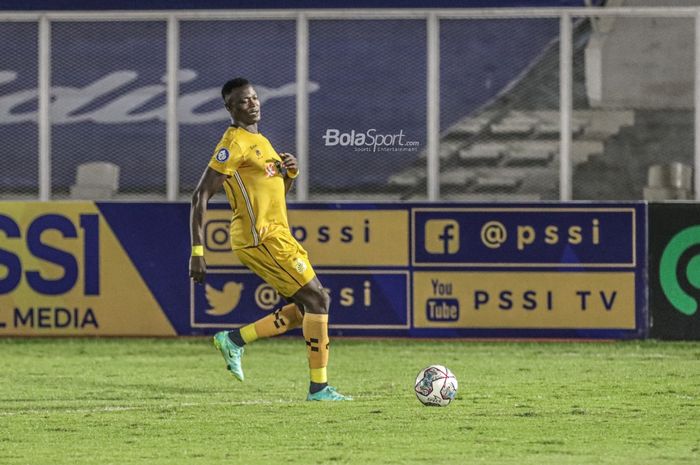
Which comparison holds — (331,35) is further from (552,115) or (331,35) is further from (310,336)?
(310,336)

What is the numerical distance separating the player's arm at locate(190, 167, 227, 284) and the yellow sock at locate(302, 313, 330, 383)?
2.48 ft

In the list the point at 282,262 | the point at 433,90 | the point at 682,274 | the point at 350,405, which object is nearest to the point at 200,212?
the point at 282,262

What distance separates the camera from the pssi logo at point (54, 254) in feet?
48.9

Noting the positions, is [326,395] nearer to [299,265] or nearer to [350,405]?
[350,405]

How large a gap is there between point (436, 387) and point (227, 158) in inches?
77.1

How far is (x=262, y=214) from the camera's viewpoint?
10.4m

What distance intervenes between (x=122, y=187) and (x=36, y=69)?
1.39 metres

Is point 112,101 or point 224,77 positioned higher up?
point 224,77

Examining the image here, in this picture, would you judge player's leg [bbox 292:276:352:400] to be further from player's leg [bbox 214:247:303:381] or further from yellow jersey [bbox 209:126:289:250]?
yellow jersey [bbox 209:126:289:250]

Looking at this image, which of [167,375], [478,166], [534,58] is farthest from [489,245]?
[167,375]

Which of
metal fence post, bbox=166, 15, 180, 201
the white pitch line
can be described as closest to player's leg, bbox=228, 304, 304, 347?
the white pitch line

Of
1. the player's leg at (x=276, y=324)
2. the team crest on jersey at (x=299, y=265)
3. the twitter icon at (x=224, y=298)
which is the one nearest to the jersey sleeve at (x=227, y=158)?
the team crest on jersey at (x=299, y=265)

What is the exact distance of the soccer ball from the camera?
987 cm

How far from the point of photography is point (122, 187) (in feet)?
49.7
